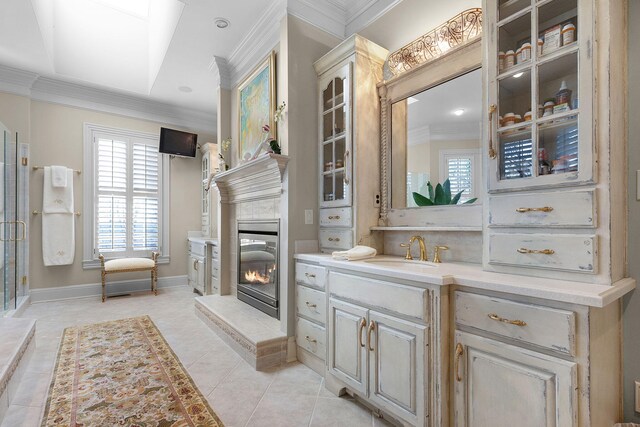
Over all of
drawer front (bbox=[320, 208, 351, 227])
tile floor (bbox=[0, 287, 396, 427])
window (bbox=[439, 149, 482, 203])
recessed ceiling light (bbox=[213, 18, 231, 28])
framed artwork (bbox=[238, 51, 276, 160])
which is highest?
recessed ceiling light (bbox=[213, 18, 231, 28])

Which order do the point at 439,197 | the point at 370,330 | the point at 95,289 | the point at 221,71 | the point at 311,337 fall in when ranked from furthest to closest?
the point at 95,289
the point at 221,71
the point at 311,337
the point at 439,197
the point at 370,330

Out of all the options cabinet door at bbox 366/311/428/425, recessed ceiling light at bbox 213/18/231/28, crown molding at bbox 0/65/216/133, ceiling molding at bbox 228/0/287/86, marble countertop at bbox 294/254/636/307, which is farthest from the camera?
crown molding at bbox 0/65/216/133

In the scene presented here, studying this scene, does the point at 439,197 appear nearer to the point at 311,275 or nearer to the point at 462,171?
the point at 462,171

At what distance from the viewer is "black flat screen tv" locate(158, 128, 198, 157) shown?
5039 millimetres

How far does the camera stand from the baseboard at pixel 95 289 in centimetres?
425

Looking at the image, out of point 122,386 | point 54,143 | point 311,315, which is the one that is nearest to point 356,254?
point 311,315

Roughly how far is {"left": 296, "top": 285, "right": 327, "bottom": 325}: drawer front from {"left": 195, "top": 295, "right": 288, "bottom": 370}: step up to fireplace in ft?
0.92

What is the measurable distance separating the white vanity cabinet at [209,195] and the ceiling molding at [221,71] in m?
1.51

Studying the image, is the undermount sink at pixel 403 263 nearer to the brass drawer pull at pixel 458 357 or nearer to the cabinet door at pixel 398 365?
the cabinet door at pixel 398 365

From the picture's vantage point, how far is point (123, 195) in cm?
486

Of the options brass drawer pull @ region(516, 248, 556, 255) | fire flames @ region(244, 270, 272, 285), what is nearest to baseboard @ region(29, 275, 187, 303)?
fire flames @ region(244, 270, 272, 285)

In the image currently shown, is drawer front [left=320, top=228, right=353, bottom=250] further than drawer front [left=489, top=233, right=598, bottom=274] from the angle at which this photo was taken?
Yes

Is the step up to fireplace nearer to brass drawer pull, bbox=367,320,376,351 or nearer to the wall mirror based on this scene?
brass drawer pull, bbox=367,320,376,351

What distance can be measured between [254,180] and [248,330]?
1.38 metres
